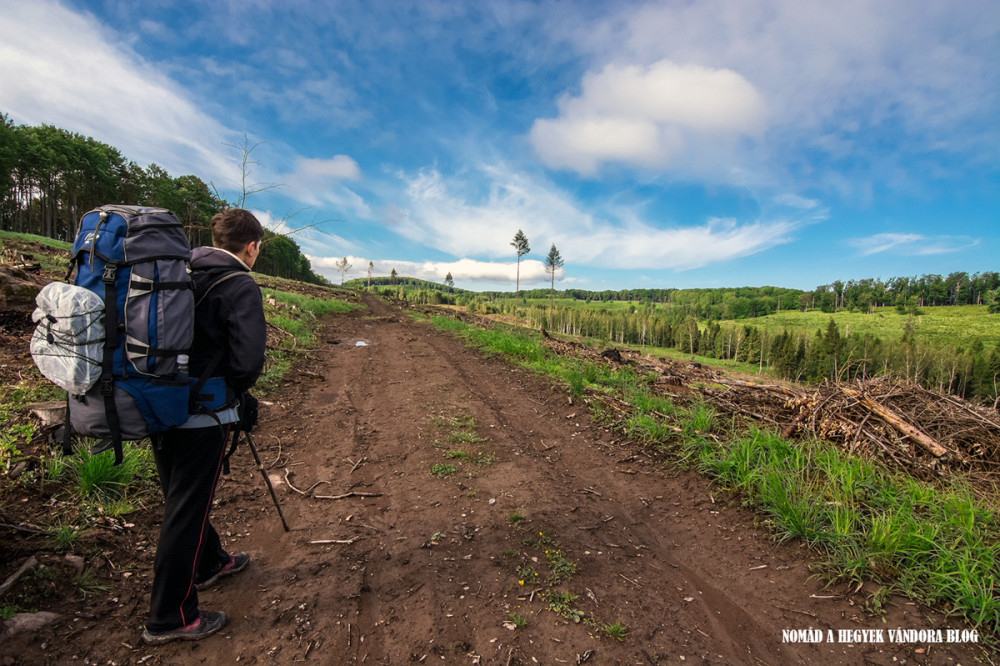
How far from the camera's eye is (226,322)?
2201 mm

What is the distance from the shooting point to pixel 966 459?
157 inches

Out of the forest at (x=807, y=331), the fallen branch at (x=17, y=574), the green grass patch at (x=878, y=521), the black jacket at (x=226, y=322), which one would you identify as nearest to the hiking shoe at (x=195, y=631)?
the fallen branch at (x=17, y=574)

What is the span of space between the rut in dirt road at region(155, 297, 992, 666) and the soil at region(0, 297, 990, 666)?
0.01 metres

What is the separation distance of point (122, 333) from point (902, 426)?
692cm

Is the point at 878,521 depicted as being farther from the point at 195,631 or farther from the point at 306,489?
the point at 306,489

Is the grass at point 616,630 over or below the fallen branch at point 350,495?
below

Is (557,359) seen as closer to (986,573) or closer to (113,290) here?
(986,573)

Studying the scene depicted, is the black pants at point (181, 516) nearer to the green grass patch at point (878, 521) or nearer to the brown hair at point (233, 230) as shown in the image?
the brown hair at point (233, 230)

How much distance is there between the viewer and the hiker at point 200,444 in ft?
6.96

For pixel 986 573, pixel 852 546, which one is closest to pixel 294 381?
pixel 852 546

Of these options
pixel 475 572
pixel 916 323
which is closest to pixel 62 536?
pixel 475 572

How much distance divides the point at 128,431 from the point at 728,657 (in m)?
3.57

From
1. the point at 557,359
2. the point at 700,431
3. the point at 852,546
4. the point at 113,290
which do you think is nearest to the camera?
the point at 113,290

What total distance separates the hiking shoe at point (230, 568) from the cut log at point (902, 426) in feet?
21.5
